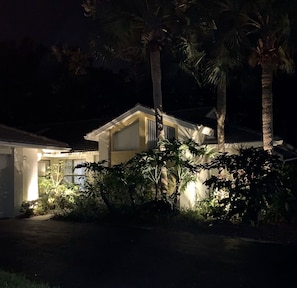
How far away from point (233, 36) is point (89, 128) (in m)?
Answer: 11.2

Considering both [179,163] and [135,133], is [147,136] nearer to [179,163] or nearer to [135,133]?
[135,133]

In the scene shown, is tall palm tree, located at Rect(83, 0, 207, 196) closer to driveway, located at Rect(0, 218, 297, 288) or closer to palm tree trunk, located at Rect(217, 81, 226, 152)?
palm tree trunk, located at Rect(217, 81, 226, 152)

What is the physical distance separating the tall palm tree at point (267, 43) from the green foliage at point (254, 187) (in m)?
1.34

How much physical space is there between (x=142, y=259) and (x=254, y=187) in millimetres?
5281

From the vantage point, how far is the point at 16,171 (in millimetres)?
17500

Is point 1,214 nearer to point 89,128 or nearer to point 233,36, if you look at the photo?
point 89,128

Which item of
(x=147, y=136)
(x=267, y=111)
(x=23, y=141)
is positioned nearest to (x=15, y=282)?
(x=23, y=141)

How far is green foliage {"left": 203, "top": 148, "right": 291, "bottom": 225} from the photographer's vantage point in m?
13.3

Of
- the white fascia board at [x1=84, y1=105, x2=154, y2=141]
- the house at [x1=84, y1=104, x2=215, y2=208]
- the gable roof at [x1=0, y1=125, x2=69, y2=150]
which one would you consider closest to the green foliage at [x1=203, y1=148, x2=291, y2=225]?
the house at [x1=84, y1=104, x2=215, y2=208]

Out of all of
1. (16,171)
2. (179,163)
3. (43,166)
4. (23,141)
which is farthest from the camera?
(43,166)

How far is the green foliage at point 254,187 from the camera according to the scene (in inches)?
525

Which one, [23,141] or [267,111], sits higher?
[267,111]

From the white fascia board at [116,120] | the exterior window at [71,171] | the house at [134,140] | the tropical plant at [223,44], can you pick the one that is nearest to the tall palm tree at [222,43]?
the tropical plant at [223,44]

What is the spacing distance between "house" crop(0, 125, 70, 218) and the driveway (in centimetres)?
410
